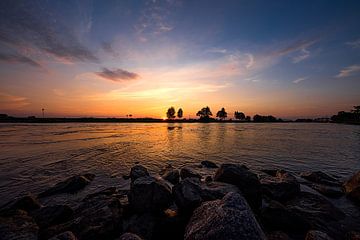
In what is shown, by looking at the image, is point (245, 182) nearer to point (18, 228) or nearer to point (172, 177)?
Result: point (172, 177)

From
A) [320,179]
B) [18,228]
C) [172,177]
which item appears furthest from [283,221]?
[18,228]

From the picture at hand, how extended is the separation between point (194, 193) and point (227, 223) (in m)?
2.86

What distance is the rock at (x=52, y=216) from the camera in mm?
6586

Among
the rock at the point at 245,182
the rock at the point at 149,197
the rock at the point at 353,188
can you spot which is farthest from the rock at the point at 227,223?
the rock at the point at 353,188

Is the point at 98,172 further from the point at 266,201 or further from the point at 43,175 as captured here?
the point at 266,201

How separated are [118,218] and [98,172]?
28.8 ft

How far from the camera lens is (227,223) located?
3865 mm

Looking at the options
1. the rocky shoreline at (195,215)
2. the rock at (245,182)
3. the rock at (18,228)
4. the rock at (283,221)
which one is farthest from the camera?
the rock at (245,182)

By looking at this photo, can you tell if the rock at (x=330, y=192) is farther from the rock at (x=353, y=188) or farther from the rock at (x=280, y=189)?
the rock at (x=280, y=189)

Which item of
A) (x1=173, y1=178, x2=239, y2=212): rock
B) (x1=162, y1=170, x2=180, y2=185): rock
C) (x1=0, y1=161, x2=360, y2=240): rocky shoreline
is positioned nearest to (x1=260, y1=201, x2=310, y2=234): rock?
(x1=0, y1=161, x2=360, y2=240): rocky shoreline

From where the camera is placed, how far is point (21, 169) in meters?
14.5

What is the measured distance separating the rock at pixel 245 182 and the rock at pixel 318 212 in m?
1.28

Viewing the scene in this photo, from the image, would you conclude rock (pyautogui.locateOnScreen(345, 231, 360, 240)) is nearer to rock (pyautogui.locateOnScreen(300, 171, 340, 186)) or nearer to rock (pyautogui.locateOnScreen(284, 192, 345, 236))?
rock (pyautogui.locateOnScreen(284, 192, 345, 236))

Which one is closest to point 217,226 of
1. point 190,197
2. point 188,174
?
point 190,197
